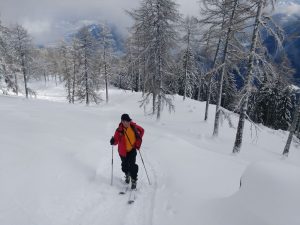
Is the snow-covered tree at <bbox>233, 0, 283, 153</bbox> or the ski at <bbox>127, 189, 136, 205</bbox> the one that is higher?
the snow-covered tree at <bbox>233, 0, 283, 153</bbox>

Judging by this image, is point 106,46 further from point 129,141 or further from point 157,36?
point 129,141

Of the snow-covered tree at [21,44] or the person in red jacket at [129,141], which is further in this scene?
the snow-covered tree at [21,44]

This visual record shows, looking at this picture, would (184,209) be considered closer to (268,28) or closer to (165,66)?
(268,28)

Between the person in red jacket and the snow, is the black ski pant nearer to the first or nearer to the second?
the person in red jacket

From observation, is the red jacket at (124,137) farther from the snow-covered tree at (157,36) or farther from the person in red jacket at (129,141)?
the snow-covered tree at (157,36)

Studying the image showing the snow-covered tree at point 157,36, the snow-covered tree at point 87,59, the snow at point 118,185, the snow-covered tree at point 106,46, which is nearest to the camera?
the snow at point 118,185

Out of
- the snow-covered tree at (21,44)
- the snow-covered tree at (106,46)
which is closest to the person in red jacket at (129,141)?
the snow-covered tree at (106,46)

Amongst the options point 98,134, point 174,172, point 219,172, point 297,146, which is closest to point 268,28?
point 219,172

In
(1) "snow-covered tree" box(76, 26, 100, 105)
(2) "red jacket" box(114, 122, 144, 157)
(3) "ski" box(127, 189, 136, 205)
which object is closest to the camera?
(3) "ski" box(127, 189, 136, 205)

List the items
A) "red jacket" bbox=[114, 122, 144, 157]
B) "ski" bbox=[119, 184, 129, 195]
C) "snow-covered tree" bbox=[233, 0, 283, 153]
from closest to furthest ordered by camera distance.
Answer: "ski" bbox=[119, 184, 129, 195] < "red jacket" bbox=[114, 122, 144, 157] < "snow-covered tree" bbox=[233, 0, 283, 153]

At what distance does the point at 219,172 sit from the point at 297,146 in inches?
712

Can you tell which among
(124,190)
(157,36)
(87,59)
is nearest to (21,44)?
(87,59)

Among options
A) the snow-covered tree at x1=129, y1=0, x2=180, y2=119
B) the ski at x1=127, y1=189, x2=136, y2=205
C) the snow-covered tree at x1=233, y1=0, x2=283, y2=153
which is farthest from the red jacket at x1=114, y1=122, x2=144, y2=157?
the snow-covered tree at x1=129, y1=0, x2=180, y2=119

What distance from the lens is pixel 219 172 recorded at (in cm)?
1003
